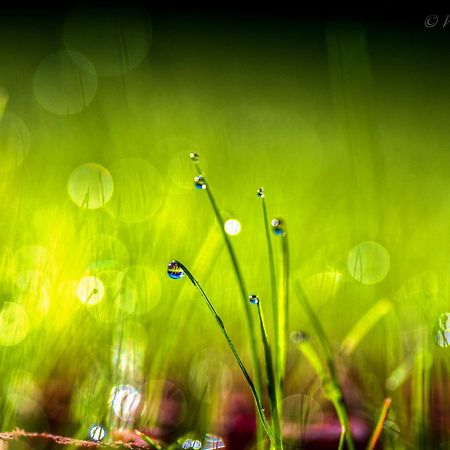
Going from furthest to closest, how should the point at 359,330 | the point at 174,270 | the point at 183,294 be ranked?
the point at 359,330 < the point at 183,294 < the point at 174,270

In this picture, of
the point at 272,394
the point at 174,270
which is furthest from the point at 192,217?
the point at 272,394

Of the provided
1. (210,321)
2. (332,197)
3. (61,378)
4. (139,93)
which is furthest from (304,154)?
(61,378)

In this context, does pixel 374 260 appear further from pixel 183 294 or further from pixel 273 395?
pixel 273 395

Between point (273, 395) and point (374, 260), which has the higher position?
point (374, 260)

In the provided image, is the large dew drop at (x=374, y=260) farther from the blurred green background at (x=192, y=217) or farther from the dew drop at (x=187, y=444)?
the dew drop at (x=187, y=444)

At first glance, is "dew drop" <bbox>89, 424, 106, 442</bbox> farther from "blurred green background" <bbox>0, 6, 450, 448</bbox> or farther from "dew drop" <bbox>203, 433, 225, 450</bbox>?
"dew drop" <bbox>203, 433, 225, 450</bbox>

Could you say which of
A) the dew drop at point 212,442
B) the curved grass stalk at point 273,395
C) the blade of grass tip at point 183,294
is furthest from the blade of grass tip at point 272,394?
the blade of grass tip at point 183,294

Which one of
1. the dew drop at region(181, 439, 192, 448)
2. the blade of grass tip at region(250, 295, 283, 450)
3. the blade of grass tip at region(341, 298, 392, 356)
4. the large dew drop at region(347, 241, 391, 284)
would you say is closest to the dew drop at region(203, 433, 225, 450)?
the dew drop at region(181, 439, 192, 448)

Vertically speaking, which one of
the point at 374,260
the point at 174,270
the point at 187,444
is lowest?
the point at 187,444

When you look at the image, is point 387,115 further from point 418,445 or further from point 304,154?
point 418,445
